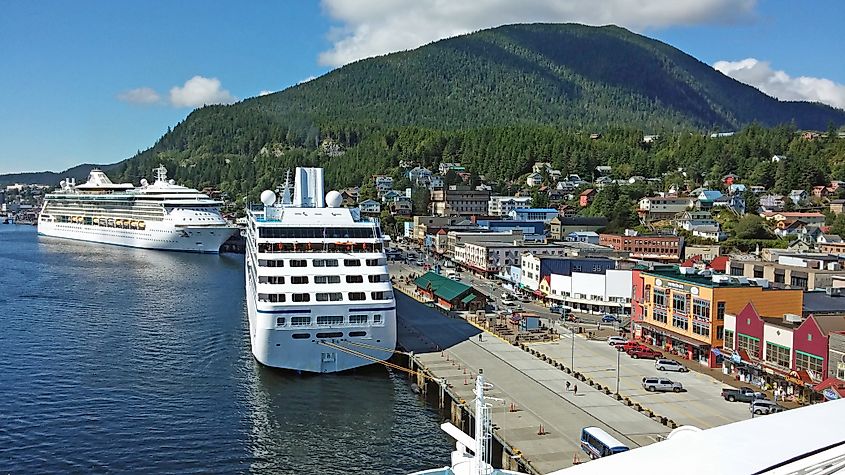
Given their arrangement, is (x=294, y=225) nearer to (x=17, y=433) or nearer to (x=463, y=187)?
(x=17, y=433)

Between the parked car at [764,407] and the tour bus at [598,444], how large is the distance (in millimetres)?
7156

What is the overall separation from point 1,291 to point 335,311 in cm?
4169

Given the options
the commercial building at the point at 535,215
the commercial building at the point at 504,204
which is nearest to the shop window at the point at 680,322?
the commercial building at the point at 535,215

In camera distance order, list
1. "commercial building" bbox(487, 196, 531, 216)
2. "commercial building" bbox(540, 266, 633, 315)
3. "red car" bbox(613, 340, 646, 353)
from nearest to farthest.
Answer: "red car" bbox(613, 340, 646, 353)
"commercial building" bbox(540, 266, 633, 315)
"commercial building" bbox(487, 196, 531, 216)

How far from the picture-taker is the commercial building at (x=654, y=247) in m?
77.4

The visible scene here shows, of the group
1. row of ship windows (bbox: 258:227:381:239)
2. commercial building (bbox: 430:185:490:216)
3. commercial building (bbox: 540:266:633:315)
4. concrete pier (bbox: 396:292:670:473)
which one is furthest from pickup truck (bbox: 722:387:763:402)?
commercial building (bbox: 430:185:490:216)

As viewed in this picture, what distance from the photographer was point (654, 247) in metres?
78.3

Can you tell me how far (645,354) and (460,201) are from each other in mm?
81983

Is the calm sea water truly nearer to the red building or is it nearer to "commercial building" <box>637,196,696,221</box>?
"commercial building" <box>637,196,696,221</box>

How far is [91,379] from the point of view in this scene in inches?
1356

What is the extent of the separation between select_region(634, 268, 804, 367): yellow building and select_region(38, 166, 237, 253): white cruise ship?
217 feet

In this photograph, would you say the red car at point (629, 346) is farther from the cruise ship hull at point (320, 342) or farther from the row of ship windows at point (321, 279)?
the row of ship windows at point (321, 279)

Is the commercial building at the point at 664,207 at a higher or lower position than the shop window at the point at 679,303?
higher

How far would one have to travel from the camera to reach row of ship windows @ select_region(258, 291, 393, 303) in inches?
1294
